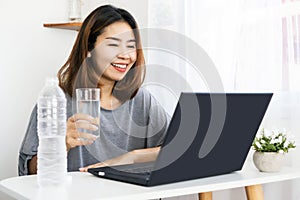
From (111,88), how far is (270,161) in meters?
0.64

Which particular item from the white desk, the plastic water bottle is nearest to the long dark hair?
the plastic water bottle

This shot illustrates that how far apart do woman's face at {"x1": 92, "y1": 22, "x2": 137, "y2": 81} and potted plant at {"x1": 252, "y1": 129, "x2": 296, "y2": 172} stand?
52 cm

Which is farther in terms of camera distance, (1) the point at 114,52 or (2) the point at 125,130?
(2) the point at 125,130

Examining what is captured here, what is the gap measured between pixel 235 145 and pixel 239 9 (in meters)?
0.60

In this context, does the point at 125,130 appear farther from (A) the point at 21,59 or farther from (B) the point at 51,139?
(A) the point at 21,59

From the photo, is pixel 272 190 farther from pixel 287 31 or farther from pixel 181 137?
pixel 181 137

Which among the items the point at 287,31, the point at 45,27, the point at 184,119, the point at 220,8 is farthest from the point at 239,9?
the point at 45,27

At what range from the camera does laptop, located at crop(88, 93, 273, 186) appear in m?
1.09

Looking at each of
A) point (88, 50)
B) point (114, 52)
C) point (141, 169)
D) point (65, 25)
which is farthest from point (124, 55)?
point (65, 25)

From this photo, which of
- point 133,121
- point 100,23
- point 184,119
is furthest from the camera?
point 133,121

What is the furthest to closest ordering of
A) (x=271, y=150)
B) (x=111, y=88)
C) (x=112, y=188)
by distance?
1. (x=111, y=88)
2. (x=271, y=150)
3. (x=112, y=188)

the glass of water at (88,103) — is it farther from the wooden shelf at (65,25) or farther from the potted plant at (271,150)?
the wooden shelf at (65,25)

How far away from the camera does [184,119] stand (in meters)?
1.08

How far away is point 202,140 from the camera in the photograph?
116cm
